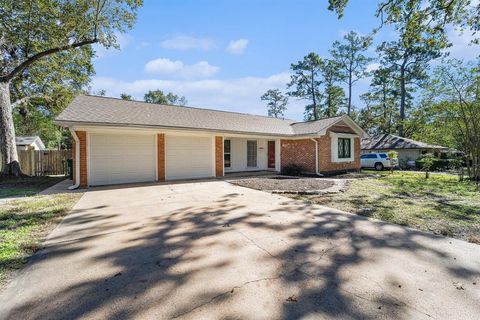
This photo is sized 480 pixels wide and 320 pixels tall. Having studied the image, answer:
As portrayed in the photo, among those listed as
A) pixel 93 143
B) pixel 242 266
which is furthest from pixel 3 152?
pixel 242 266

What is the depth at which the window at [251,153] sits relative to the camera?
55.6 ft

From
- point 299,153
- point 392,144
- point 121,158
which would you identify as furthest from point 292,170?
point 392,144

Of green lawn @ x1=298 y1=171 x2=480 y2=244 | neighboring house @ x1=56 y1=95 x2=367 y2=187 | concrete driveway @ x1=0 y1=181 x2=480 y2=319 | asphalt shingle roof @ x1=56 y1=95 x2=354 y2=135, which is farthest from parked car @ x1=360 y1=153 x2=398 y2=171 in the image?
concrete driveway @ x1=0 y1=181 x2=480 y2=319

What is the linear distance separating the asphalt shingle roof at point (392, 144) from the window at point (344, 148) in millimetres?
11200

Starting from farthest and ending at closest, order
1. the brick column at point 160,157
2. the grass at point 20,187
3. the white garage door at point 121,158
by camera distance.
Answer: the brick column at point 160,157
the white garage door at point 121,158
the grass at point 20,187

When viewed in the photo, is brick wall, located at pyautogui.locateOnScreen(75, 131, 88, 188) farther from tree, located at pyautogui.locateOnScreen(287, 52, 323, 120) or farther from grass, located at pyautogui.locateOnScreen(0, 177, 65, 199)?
tree, located at pyautogui.locateOnScreen(287, 52, 323, 120)

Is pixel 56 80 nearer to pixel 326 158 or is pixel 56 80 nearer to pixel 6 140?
pixel 6 140

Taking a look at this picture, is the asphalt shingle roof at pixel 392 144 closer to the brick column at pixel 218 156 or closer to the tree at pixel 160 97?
the brick column at pixel 218 156

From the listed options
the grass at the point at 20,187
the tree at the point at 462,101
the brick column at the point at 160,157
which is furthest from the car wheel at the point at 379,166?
the grass at the point at 20,187

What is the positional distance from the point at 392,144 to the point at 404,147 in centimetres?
126

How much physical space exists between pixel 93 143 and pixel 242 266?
384 inches

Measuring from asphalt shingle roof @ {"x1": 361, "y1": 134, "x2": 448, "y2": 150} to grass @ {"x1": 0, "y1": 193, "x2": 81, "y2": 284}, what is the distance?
27355 mm

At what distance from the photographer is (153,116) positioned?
12.6 m

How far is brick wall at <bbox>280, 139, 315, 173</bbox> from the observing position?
48.6ft
